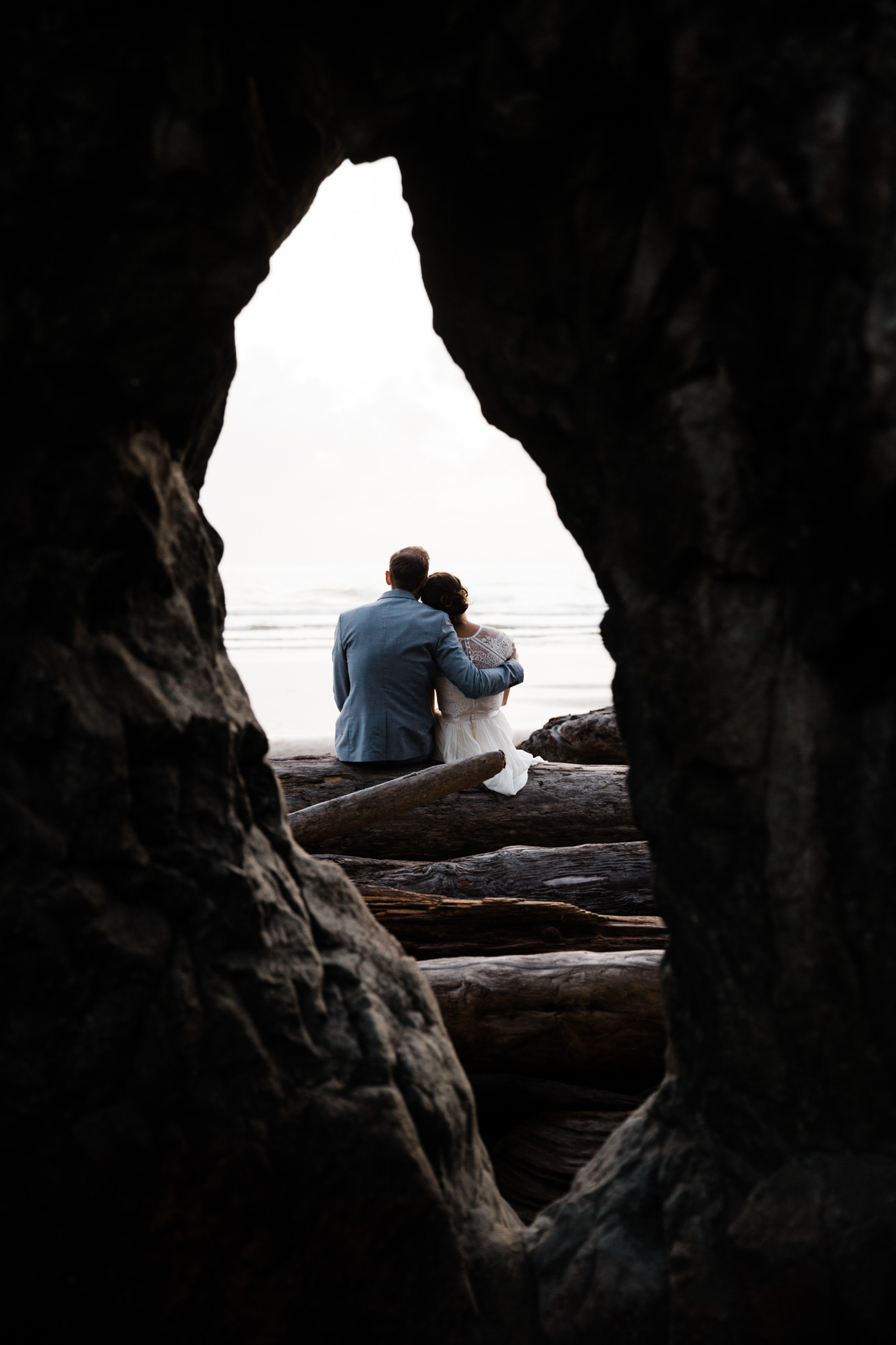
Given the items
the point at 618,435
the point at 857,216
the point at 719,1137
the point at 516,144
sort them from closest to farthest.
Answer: the point at 857,216, the point at 516,144, the point at 618,435, the point at 719,1137

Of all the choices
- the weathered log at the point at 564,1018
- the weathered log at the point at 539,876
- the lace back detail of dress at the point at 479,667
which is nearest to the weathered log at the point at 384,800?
the weathered log at the point at 539,876

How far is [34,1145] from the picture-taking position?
1647 mm

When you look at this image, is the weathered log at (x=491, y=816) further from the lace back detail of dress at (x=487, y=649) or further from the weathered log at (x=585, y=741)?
the weathered log at (x=585, y=741)

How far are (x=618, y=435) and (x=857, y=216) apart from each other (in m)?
0.50

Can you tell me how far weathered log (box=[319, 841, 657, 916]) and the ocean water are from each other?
0.85m

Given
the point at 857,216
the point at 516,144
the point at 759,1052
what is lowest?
the point at 759,1052

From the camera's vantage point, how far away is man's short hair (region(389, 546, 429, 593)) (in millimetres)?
5371

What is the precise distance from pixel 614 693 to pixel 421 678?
3527mm

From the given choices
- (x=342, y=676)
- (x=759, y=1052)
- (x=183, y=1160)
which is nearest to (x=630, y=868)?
(x=342, y=676)

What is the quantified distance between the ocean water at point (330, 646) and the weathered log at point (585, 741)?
2.33m

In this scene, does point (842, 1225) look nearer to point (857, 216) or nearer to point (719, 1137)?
point (719, 1137)

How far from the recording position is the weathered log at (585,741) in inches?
254

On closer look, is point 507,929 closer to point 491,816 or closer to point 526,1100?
point 526,1100

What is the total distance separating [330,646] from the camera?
26.2 meters
